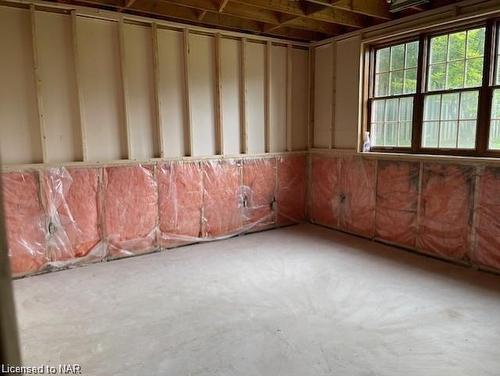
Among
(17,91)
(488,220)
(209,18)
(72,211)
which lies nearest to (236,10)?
(209,18)

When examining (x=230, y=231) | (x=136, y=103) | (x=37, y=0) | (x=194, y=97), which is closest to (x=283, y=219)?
(x=230, y=231)

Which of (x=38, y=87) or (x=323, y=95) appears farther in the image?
(x=323, y=95)

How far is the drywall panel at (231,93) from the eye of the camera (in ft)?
16.6

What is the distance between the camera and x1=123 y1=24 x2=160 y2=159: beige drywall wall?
4383mm

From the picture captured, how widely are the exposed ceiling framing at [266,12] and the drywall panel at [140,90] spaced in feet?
1.01

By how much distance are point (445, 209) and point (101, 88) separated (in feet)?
14.3

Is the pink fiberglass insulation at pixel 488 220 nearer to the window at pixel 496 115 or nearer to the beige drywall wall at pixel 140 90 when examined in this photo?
the window at pixel 496 115

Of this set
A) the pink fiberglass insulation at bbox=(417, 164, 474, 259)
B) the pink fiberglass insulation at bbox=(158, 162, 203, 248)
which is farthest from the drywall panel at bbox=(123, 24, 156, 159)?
the pink fiberglass insulation at bbox=(417, 164, 474, 259)

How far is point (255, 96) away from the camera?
17.8 ft

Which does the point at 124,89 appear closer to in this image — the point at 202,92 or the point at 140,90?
the point at 140,90

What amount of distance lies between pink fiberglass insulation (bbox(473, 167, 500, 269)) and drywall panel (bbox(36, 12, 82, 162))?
15.1ft

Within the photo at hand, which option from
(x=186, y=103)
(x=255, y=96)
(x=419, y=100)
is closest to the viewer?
(x=419, y=100)

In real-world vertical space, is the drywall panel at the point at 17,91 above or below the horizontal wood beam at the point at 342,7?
below

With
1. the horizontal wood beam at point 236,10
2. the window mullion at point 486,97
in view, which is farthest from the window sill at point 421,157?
the horizontal wood beam at point 236,10
